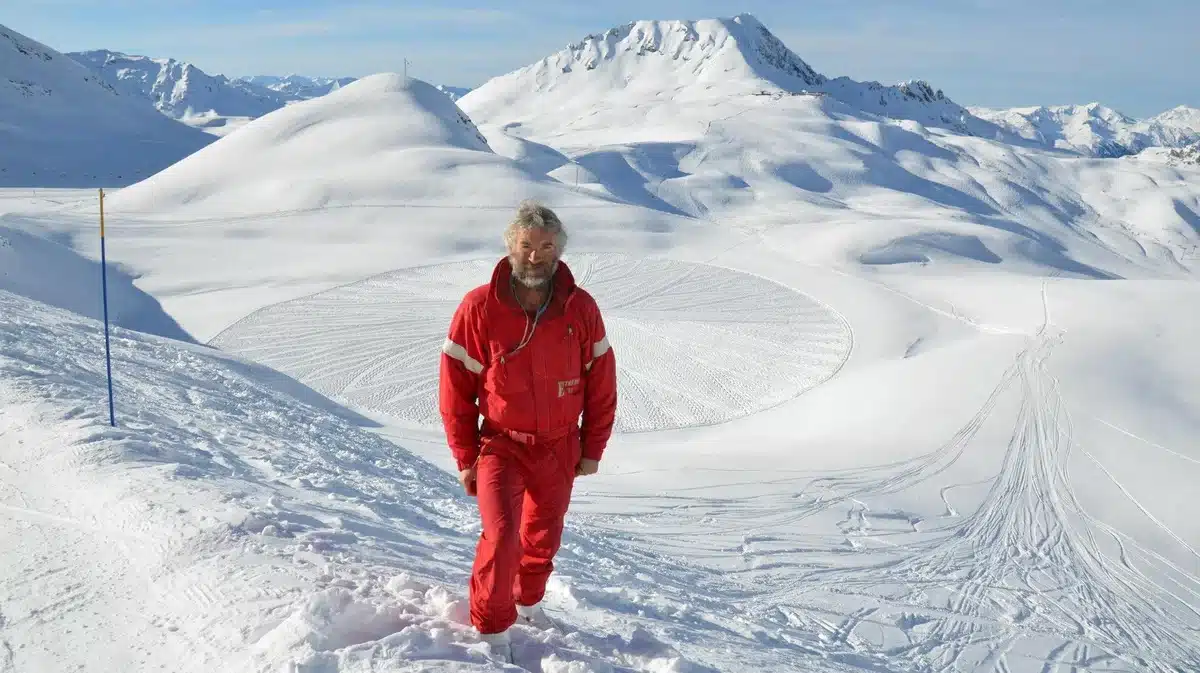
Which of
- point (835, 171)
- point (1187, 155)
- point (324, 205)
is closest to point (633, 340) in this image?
point (324, 205)

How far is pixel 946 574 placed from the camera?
8.96 meters

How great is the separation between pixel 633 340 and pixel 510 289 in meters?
14.7

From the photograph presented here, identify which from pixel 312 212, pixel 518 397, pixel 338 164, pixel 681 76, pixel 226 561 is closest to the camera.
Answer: pixel 518 397

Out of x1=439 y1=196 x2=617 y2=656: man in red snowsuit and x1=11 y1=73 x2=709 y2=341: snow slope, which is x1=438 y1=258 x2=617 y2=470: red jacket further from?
x1=11 y1=73 x2=709 y2=341: snow slope

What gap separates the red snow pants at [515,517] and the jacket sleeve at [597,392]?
0.29 ft

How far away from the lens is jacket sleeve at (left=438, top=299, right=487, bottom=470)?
3.86 metres

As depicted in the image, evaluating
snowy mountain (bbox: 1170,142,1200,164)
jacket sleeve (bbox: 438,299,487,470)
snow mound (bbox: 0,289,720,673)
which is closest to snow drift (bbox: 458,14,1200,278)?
snow mound (bbox: 0,289,720,673)

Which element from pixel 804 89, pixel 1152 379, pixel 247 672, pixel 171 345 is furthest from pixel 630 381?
pixel 804 89

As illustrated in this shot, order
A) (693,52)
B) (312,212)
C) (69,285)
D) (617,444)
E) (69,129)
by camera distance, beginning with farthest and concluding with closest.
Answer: (693,52) < (69,129) < (312,212) < (69,285) < (617,444)

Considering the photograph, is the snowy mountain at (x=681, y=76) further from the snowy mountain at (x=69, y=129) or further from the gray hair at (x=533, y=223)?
the gray hair at (x=533, y=223)

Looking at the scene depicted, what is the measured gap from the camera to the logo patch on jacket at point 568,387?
3977 mm

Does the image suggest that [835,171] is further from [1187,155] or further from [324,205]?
[1187,155]

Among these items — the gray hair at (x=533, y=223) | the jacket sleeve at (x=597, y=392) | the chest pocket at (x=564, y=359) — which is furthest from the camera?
the jacket sleeve at (x=597, y=392)

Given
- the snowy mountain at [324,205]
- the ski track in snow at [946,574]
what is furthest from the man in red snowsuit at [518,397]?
the snowy mountain at [324,205]
